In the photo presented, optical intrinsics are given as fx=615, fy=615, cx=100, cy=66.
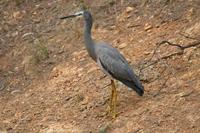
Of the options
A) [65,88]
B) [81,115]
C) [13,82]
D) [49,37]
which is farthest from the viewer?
[49,37]

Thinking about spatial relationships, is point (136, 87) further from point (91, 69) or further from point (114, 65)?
point (91, 69)

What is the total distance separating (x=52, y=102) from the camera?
27.8 feet

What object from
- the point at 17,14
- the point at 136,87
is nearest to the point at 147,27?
the point at 136,87

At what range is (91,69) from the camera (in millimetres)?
8891

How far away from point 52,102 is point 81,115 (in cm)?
65

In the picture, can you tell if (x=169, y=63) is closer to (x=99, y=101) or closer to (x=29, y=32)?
(x=99, y=101)

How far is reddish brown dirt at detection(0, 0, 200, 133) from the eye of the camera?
766 centimetres

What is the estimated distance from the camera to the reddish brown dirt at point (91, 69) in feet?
25.1

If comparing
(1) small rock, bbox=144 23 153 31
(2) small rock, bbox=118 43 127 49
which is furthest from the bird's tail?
(1) small rock, bbox=144 23 153 31

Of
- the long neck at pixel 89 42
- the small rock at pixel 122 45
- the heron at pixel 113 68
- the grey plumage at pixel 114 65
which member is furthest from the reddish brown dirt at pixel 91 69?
the long neck at pixel 89 42

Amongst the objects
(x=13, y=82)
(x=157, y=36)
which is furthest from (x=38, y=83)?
(x=157, y=36)

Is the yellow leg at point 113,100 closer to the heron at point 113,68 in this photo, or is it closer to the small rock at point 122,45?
the heron at point 113,68

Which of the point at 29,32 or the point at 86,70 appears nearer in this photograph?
the point at 86,70

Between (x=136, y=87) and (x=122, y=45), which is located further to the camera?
(x=122, y=45)
